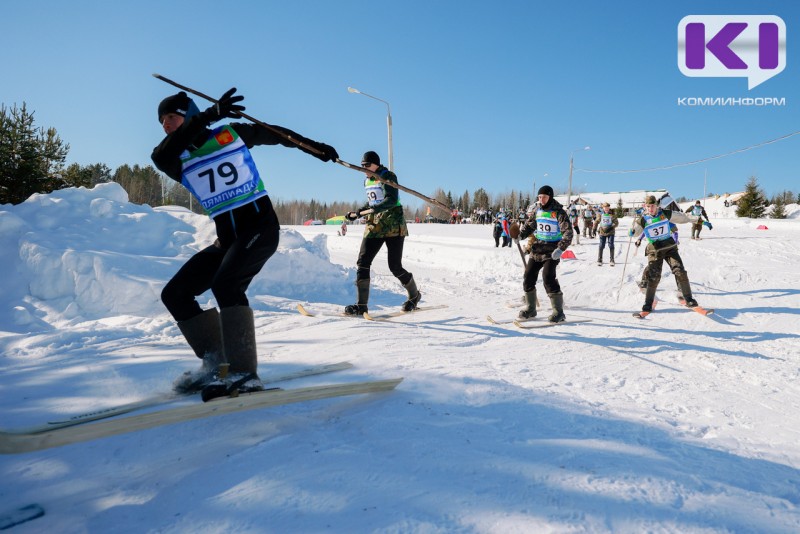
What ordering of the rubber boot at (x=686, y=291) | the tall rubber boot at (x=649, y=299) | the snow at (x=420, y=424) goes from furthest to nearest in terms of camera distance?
the rubber boot at (x=686, y=291) < the tall rubber boot at (x=649, y=299) < the snow at (x=420, y=424)

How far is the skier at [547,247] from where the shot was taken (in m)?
6.68

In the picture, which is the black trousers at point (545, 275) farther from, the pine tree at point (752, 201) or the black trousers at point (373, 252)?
the pine tree at point (752, 201)

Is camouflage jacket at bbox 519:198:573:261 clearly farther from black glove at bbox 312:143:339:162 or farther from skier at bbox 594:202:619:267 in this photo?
skier at bbox 594:202:619:267

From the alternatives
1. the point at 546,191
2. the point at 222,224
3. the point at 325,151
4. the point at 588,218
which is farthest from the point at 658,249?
the point at 588,218

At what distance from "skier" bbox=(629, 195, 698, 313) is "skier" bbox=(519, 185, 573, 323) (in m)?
1.94

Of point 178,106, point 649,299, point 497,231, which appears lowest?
point 649,299

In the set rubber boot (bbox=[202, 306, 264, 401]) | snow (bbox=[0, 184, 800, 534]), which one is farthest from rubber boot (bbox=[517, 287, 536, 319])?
rubber boot (bbox=[202, 306, 264, 401])

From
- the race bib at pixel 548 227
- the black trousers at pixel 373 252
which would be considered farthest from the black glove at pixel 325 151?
the race bib at pixel 548 227

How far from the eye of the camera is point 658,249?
7.70m

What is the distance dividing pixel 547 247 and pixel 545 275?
1.44 ft

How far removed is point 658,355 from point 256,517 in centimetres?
460

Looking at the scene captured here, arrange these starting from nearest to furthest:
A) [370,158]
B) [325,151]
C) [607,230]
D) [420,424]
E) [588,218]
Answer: [420,424]
[325,151]
[370,158]
[607,230]
[588,218]

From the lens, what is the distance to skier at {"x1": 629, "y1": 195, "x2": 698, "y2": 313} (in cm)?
764

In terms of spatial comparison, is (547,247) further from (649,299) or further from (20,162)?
(20,162)
